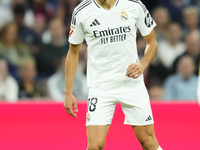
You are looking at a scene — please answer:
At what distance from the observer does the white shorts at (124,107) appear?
291 cm

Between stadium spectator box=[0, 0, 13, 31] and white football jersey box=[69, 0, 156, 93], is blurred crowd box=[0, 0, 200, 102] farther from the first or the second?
white football jersey box=[69, 0, 156, 93]

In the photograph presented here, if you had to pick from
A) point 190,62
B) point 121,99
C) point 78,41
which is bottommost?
point 190,62

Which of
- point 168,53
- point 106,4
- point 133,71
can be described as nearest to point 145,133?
point 133,71

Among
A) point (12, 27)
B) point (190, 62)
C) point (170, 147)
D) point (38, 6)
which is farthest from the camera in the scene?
point (38, 6)

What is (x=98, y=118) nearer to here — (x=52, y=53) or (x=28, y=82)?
(x=28, y=82)

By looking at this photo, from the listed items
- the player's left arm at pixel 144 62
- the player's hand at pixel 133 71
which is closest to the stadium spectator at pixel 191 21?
the player's left arm at pixel 144 62

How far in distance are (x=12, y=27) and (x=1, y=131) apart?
7.95 ft

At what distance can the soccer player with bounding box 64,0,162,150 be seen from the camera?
290cm

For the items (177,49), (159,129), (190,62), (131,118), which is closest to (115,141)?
(159,129)

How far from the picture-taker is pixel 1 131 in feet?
13.7

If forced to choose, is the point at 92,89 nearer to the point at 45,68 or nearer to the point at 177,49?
the point at 45,68

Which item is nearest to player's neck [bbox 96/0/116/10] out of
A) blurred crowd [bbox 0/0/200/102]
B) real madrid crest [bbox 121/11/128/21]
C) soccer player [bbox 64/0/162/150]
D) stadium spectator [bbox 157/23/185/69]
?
soccer player [bbox 64/0/162/150]

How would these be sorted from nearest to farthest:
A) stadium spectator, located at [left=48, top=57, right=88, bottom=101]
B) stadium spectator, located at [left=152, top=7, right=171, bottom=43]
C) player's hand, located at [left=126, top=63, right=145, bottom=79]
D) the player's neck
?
1. player's hand, located at [left=126, top=63, right=145, bottom=79]
2. the player's neck
3. stadium spectator, located at [left=48, top=57, right=88, bottom=101]
4. stadium spectator, located at [left=152, top=7, right=171, bottom=43]

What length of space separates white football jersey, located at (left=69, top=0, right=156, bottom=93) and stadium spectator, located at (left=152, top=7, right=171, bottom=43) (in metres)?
3.39
